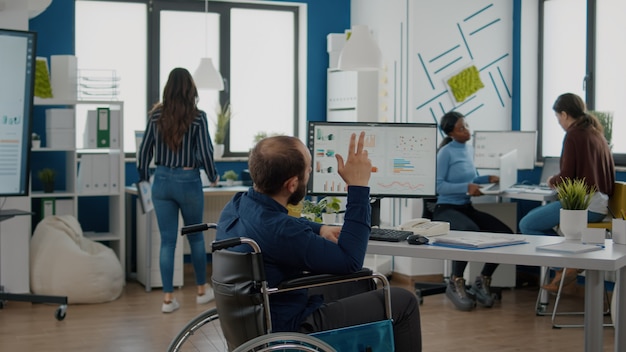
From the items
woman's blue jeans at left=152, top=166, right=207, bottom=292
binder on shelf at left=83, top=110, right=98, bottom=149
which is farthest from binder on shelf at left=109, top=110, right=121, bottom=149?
woman's blue jeans at left=152, top=166, right=207, bottom=292

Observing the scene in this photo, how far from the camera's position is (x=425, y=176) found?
159 inches

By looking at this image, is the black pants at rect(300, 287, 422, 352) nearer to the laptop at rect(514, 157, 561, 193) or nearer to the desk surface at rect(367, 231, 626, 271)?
the desk surface at rect(367, 231, 626, 271)

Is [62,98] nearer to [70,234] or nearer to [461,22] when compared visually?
[70,234]

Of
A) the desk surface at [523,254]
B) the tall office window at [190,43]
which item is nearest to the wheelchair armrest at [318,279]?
the desk surface at [523,254]

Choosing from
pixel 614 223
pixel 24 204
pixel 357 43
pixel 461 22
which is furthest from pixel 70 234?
pixel 614 223

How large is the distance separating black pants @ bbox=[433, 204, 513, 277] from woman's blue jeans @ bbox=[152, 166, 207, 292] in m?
1.58

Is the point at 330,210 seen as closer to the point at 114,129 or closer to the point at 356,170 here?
the point at 356,170

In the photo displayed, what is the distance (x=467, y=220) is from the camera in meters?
5.75

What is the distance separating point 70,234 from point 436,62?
3006 millimetres

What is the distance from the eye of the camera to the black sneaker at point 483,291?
5.73 meters

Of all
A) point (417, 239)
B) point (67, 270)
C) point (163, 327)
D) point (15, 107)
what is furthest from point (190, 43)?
point (417, 239)

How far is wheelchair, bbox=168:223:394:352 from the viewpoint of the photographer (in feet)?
8.30

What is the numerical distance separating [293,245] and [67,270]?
3460 mm

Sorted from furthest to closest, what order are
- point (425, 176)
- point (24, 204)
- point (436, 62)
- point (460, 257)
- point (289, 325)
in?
point (436, 62)
point (24, 204)
point (425, 176)
point (460, 257)
point (289, 325)
